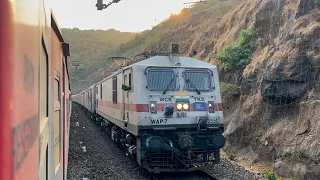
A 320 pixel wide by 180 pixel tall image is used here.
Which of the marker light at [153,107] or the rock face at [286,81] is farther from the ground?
the rock face at [286,81]

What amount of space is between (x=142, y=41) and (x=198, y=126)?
56842mm

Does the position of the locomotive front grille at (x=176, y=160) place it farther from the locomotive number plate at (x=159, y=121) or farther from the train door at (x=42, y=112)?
the train door at (x=42, y=112)

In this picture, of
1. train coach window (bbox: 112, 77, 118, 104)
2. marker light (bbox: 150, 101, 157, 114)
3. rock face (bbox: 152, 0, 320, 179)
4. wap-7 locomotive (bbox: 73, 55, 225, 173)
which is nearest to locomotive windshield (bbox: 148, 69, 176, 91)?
wap-7 locomotive (bbox: 73, 55, 225, 173)

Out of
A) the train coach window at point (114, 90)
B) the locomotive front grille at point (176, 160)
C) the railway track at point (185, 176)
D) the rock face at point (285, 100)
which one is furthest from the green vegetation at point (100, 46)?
the locomotive front grille at point (176, 160)

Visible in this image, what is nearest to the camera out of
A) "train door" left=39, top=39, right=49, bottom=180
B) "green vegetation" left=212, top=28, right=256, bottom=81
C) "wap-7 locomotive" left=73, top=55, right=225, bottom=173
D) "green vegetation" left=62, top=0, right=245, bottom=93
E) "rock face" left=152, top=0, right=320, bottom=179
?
"train door" left=39, top=39, right=49, bottom=180

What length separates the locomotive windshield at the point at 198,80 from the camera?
9867 mm

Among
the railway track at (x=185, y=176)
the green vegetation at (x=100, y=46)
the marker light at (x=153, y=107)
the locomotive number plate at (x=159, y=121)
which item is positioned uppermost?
the green vegetation at (x=100, y=46)

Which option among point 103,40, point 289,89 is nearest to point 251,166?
point 289,89

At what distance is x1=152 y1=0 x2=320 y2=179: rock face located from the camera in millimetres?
9836

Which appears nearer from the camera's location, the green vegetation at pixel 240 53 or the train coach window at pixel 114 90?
the train coach window at pixel 114 90

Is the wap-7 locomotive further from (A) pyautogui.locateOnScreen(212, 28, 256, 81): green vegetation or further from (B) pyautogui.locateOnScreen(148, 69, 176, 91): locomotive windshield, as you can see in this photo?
(A) pyautogui.locateOnScreen(212, 28, 256, 81): green vegetation

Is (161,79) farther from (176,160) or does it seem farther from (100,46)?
(100,46)

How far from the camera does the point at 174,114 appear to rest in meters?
9.55

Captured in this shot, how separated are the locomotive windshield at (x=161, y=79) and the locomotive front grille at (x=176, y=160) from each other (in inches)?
64.3
